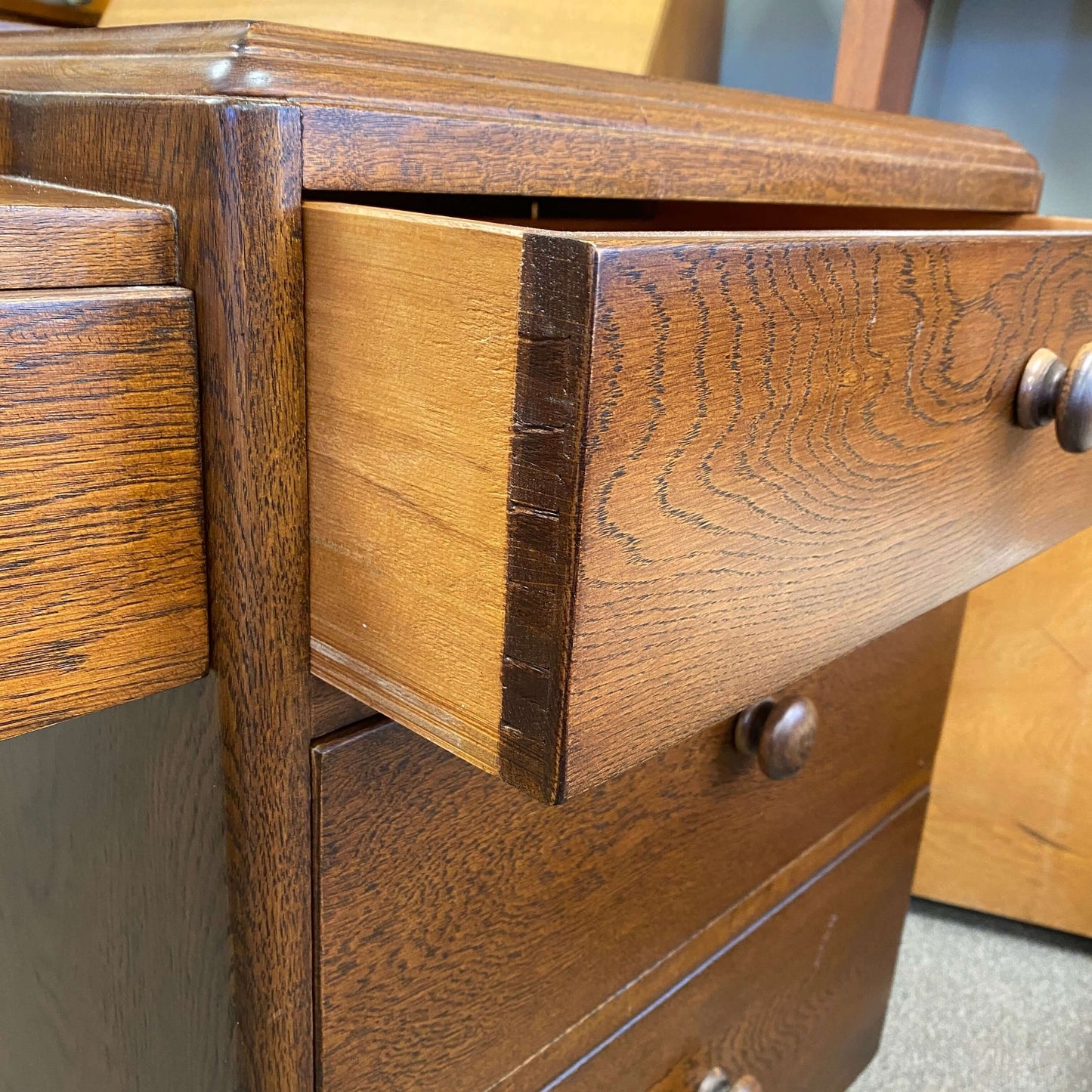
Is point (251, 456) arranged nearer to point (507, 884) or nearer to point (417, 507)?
point (417, 507)

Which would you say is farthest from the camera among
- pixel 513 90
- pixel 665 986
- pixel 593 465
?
pixel 665 986

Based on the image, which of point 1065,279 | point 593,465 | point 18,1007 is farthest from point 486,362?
point 18,1007

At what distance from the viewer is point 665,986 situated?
1.70ft

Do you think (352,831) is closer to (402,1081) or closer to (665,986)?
(402,1081)

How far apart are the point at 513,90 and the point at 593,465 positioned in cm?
17

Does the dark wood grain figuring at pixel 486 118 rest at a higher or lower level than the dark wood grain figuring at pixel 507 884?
higher

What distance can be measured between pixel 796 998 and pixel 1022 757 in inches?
17.5

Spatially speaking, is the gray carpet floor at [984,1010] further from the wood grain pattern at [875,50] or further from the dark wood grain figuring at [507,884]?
the wood grain pattern at [875,50]

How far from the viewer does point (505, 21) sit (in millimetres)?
617

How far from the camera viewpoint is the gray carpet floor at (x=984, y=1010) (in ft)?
2.82

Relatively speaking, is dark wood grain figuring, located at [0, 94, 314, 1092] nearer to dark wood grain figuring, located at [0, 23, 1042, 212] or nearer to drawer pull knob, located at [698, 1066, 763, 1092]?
Answer: dark wood grain figuring, located at [0, 23, 1042, 212]

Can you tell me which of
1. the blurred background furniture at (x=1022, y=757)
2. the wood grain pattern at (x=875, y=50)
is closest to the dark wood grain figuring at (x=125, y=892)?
the wood grain pattern at (x=875, y=50)

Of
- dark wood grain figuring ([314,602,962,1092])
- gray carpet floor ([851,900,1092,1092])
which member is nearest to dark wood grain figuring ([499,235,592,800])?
dark wood grain figuring ([314,602,962,1092])

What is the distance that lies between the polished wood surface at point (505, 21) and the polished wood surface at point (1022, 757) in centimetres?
57
